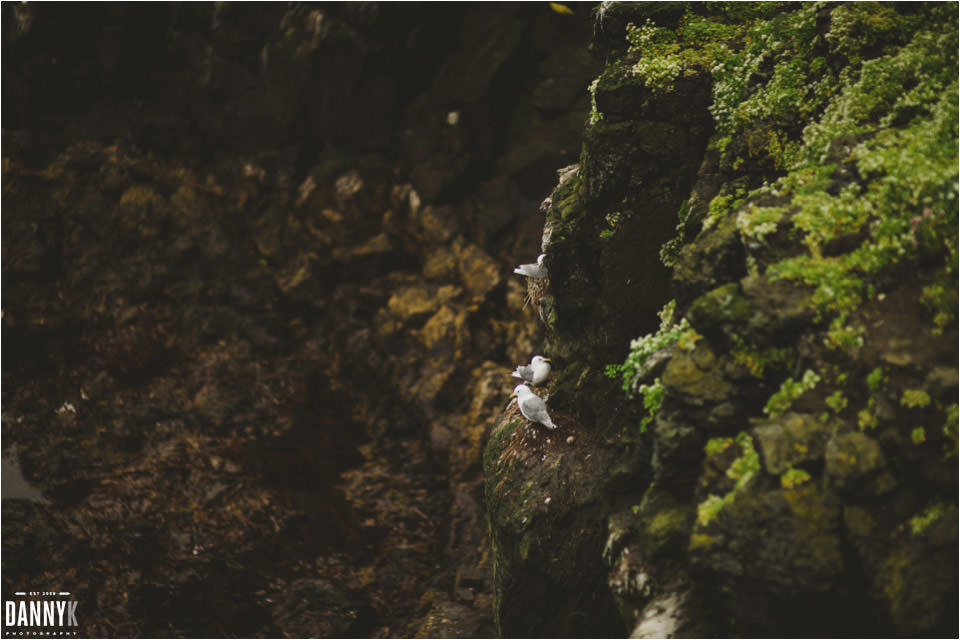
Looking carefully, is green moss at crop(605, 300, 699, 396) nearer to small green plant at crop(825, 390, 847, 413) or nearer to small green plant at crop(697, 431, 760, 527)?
small green plant at crop(697, 431, 760, 527)

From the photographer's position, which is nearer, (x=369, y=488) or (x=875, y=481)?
(x=875, y=481)

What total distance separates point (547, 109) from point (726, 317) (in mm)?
8266

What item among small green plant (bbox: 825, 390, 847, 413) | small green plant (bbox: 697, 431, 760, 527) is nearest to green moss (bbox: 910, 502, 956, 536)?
small green plant (bbox: 825, 390, 847, 413)

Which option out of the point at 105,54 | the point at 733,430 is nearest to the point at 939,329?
the point at 733,430

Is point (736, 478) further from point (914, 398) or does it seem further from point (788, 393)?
point (914, 398)

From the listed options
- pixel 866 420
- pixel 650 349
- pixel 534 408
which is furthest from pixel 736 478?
pixel 534 408

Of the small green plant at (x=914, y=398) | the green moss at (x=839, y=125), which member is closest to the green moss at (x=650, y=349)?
the green moss at (x=839, y=125)

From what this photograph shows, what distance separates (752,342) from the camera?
11.9ft

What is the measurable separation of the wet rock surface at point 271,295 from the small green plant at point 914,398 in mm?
6000

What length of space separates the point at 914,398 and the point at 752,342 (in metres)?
0.78

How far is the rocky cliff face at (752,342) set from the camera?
3.17 metres

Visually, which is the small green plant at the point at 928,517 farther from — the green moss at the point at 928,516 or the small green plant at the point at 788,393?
the small green plant at the point at 788,393

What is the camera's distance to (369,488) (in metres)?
9.88

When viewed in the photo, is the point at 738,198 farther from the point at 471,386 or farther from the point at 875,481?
the point at 471,386
